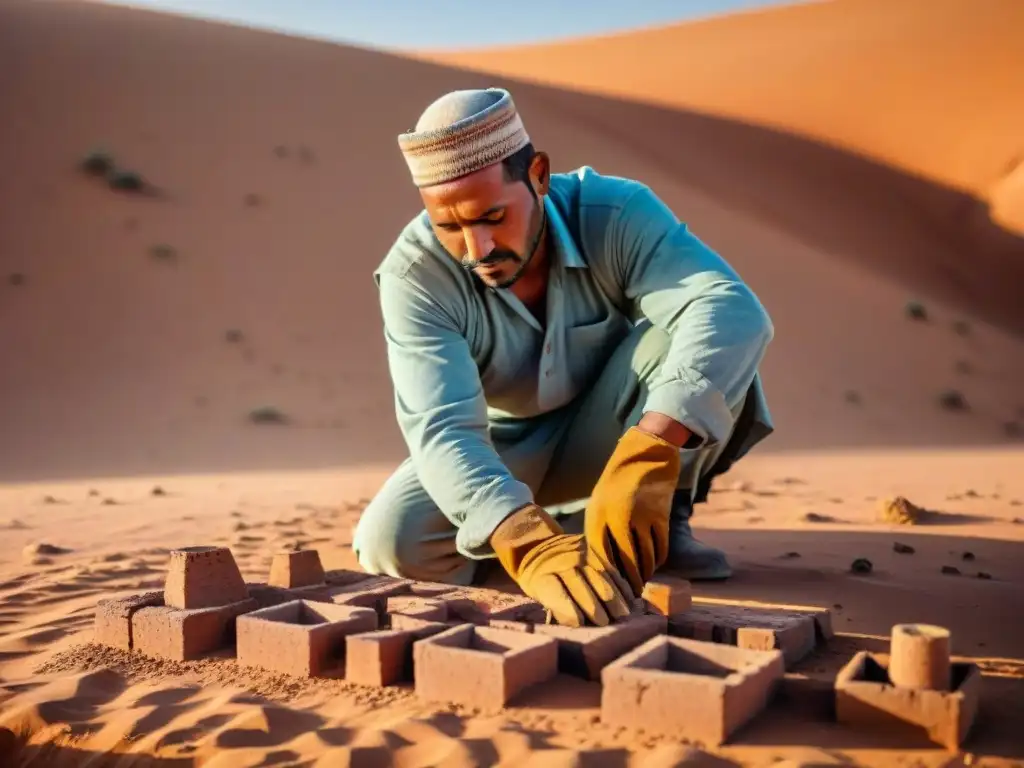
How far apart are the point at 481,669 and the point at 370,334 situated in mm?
11549

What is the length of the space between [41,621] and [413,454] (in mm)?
1389

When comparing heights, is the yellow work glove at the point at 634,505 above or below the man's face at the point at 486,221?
below

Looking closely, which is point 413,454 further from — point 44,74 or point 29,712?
point 44,74

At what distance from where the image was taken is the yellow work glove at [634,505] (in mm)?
2803

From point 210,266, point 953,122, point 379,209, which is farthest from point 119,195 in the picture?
point 953,122

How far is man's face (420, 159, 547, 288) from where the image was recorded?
3102 mm

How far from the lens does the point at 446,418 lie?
312 cm

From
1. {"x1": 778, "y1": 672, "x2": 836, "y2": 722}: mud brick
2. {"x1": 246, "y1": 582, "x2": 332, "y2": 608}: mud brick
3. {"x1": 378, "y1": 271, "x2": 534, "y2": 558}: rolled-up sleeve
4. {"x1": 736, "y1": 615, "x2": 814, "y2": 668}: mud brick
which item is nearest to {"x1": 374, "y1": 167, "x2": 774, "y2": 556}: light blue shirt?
{"x1": 378, "y1": 271, "x2": 534, "y2": 558}: rolled-up sleeve

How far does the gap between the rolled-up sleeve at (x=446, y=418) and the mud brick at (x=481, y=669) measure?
435mm

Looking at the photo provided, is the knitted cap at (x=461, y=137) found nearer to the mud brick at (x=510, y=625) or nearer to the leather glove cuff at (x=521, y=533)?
the leather glove cuff at (x=521, y=533)

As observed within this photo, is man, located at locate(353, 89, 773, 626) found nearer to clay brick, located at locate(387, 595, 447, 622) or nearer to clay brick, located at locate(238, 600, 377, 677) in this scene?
clay brick, located at locate(387, 595, 447, 622)

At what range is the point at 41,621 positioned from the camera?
3.40 m

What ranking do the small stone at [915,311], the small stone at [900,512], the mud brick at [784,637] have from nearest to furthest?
1. the mud brick at [784,637]
2. the small stone at [900,512]
3. the small stone at [915,311]

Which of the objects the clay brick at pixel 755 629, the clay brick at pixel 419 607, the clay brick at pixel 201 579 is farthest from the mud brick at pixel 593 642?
the clay brick at pixel 201 579
